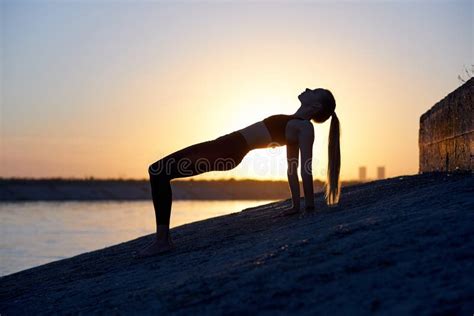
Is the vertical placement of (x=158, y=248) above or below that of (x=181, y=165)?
below

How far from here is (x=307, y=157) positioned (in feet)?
22.2

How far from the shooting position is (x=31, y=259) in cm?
2133

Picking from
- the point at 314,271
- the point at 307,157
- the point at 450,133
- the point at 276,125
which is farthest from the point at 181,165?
the point at 450,133

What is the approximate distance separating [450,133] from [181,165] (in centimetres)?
462

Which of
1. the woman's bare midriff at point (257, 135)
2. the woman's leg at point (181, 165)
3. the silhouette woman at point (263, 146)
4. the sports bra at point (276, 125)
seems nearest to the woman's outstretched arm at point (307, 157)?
the silhouette woman at point (263, 146)

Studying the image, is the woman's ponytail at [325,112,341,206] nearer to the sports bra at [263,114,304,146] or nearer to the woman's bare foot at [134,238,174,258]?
the sports bra at [263,114,304,146]

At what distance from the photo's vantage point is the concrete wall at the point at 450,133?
848 centimetres

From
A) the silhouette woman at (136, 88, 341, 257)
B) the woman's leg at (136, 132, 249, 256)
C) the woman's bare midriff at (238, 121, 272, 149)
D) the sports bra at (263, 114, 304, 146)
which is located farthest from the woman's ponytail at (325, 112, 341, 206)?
the woman's leg at (136, 132, 249, 256)

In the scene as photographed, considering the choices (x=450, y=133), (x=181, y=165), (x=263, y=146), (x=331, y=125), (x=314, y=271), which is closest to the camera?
(x=314, y=271)

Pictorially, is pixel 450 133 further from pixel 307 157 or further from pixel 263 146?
pixel 263 146

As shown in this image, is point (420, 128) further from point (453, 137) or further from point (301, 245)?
point (301, 245)

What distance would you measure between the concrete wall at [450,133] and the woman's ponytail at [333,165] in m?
2.09

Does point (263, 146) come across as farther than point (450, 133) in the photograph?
No

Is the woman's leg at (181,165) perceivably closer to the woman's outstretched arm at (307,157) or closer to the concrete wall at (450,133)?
the woman's outstretched arm at (307,157)
